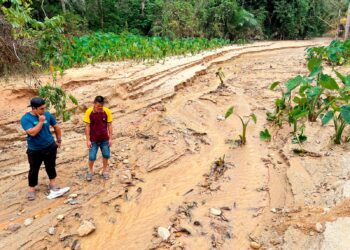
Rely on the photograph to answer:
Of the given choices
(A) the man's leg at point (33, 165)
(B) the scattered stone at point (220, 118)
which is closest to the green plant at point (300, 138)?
(B) the scattered stone at point (220, 118)

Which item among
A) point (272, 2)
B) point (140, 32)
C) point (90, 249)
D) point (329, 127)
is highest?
point (272, 2)

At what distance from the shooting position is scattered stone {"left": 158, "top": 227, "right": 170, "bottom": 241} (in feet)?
12.2

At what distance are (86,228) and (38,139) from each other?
4.19ft

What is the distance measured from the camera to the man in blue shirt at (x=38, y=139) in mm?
3932

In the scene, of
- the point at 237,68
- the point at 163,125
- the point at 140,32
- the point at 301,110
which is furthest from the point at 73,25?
the point at 301,110

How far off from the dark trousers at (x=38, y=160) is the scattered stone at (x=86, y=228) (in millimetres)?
981

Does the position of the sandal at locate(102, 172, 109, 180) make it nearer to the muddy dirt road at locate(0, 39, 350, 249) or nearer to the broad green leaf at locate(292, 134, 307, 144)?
the muddy dirt road at locate(0, 39, 350, 249)

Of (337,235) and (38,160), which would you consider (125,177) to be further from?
(337,235)

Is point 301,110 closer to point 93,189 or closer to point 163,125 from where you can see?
point 163,125

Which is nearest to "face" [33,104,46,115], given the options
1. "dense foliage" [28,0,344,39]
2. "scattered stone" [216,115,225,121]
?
"scattered stone" [216,115,225,121]

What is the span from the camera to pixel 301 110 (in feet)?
19.8

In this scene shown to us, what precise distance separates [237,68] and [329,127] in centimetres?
759

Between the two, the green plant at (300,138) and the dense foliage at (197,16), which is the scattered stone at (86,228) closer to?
the green plant at (300,138)

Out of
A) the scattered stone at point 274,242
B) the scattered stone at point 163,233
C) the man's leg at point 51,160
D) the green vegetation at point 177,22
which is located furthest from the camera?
the green vegetation at point 177,22
